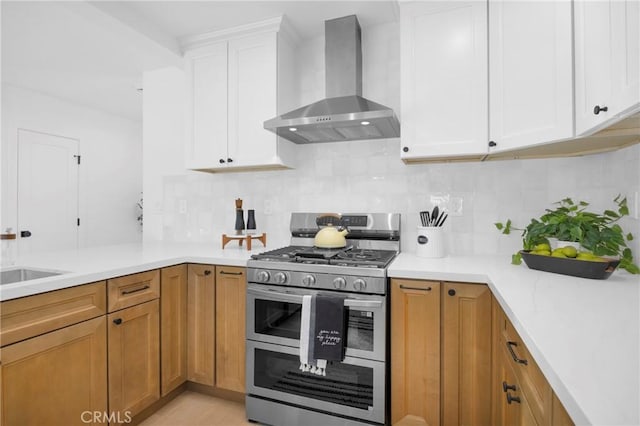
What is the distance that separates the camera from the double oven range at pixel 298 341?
63.4 inches

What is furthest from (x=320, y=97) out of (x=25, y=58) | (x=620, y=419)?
(x=25, y=58)

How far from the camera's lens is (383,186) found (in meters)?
2.29

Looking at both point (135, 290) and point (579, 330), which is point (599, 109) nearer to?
point (579, 330)

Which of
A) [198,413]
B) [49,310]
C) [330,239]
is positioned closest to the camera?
[49,310]

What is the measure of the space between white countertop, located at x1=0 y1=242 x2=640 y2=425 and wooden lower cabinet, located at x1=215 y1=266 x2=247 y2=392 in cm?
9

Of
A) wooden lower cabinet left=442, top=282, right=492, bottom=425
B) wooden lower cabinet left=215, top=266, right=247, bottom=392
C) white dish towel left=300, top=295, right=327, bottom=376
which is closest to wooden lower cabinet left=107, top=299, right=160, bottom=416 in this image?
wooden lower cabinet left=215, top=266, right=247, bottom=392

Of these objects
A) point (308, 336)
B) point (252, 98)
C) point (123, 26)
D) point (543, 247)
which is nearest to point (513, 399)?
point (543, 247)

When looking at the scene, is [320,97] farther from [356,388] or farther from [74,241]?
[74,241]

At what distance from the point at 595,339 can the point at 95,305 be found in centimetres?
189

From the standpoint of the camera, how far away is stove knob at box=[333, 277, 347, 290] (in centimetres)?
166

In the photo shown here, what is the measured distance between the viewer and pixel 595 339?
2.52 ft

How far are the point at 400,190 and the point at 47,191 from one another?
4.25 meters

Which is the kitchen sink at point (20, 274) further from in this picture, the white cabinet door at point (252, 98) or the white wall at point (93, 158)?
the white wall at point (93, 158)

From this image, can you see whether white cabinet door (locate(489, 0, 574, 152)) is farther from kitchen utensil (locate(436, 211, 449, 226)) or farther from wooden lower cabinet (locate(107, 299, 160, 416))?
wooden lower cabinet (locate(107, 299, 160, 416))
